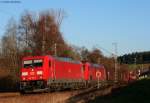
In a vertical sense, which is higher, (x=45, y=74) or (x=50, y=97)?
(x=45, y=74)

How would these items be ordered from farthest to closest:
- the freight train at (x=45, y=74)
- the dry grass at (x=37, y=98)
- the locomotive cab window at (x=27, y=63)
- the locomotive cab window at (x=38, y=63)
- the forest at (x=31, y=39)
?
the forest at (x=31, y=39)
the locomotive cab window at (x=27, y=63)
the locomotive cab window at (x=38, y=63)
the freight train at (x=45, y=74)
the dry grass at (x=37, y=98)

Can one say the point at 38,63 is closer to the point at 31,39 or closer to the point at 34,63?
the point at 34,63

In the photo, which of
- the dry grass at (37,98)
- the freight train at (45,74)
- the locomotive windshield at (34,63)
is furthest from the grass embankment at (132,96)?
the locomotive windshield at (34,63)

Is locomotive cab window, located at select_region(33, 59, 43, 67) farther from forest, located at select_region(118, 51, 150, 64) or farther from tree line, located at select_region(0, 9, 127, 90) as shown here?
forest, located at select_region(118, 51, 150, 64)

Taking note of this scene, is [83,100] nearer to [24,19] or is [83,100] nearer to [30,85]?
[30,85]

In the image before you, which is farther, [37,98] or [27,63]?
[27,63]

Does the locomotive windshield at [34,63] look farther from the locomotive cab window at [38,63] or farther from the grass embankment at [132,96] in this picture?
the grass embankment at [132,96]

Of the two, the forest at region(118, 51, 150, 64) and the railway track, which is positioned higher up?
the forest at region(118, 51, 150, 64)

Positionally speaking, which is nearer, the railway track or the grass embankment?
the railway track

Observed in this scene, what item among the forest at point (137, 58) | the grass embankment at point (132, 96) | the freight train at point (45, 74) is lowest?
the grass embankment at point (132, 96)

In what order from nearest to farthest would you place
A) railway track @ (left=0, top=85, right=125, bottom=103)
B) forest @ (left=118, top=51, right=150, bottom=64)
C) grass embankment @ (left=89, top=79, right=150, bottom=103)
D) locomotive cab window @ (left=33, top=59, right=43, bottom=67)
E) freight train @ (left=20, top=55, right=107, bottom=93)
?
railway track @ (left=0, top=85, right=125, bottom=103), grass embankment @ (left=89, top=79, right=150, bottom=103), freight train @ (left=20, top=55, right=107, bottom=93), locomotive cab window @ (left=33, top=59, right=43, bottom=67), forest @ (left=118, top=51, right=150, bottom=64)

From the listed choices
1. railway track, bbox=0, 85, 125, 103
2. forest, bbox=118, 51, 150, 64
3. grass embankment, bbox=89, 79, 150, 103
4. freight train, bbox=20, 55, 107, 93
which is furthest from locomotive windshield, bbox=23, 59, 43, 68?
forest, bbox=118, 51, 150, 64

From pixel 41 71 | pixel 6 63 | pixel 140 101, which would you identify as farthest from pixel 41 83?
pixel 6 63

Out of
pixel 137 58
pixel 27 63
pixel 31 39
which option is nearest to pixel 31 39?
pixel 31 39
